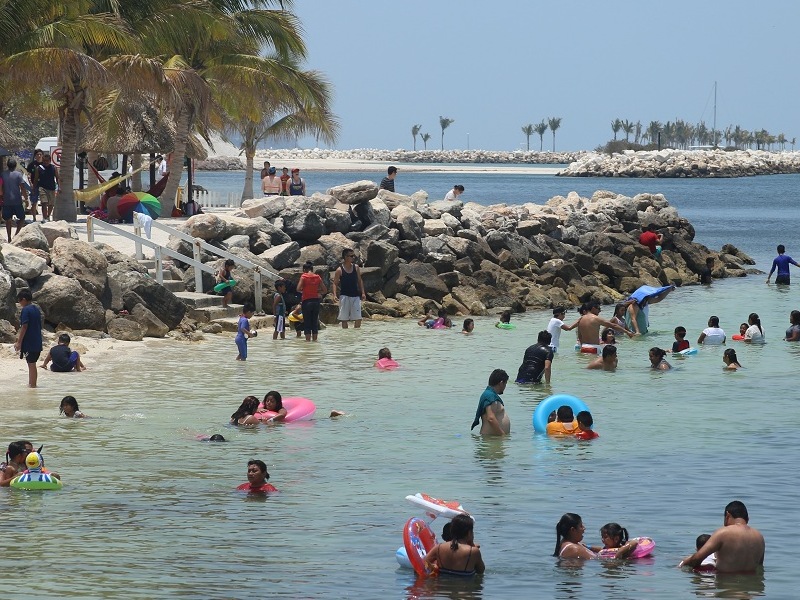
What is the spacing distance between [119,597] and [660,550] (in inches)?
199

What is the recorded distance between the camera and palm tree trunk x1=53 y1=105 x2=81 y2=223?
30.4 meters

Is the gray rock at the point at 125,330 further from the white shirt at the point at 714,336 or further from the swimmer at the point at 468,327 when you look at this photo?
the white shirt at the point at 714,336

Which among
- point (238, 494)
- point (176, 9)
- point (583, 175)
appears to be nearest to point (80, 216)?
point (176, 9)

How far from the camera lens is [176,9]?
3219 cm

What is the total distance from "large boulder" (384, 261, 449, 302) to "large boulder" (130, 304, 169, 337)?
7.46 meters

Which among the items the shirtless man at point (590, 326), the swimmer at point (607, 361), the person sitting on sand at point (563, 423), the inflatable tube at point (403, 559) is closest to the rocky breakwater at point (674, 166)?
the shirtless man at point (590, 326)

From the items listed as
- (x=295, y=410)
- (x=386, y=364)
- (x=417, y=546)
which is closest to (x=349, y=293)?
(x=386, y=364)

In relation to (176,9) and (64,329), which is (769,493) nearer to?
(64,329)

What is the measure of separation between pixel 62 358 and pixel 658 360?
412 inches

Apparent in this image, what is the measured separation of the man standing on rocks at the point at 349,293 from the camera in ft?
83.8

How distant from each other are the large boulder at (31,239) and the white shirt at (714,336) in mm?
13632

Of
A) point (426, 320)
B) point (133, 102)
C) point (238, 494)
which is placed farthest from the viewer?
point (133, 102)

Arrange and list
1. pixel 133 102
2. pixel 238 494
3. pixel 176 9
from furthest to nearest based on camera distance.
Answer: pixel 133 102, pixel 176 9, pixel 238 494

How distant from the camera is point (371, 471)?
14602 millimetres
